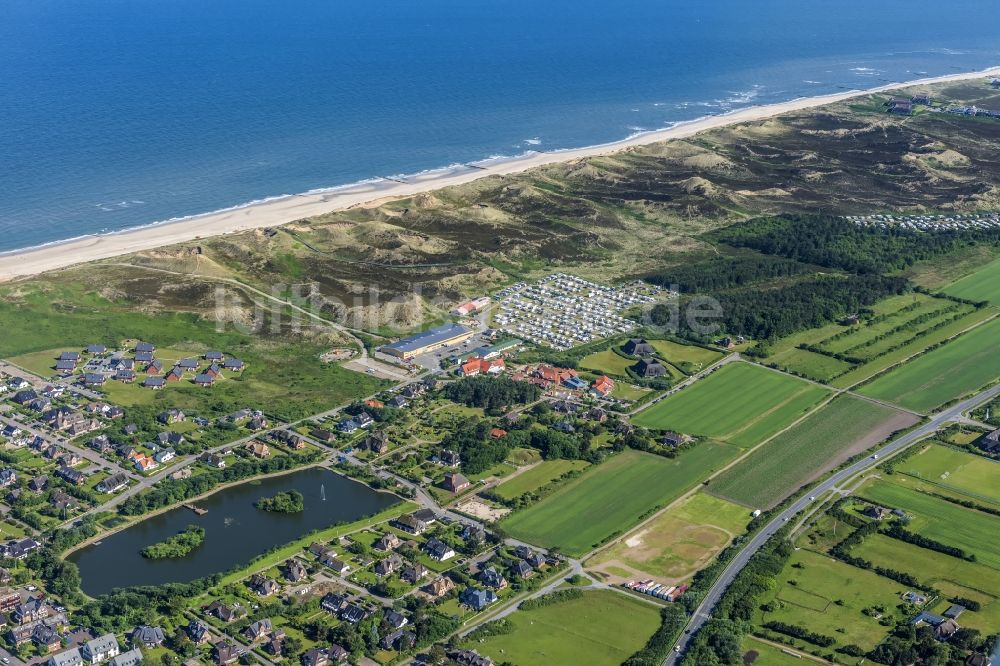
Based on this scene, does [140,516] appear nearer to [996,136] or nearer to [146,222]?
[146,222]

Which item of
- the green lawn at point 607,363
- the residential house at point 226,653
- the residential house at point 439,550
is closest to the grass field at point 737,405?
the green lawn at point 607,363

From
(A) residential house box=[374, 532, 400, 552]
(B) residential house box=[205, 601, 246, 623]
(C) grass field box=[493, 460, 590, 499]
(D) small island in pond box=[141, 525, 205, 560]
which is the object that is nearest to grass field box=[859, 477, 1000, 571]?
(C) grass field box=[493, 460, 590, 499]

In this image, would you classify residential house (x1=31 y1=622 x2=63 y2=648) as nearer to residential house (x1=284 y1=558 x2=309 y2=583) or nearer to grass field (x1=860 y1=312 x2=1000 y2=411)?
residential house (x1=284 y1=558 x2=309 y2=583)

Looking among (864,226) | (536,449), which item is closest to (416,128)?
(864,226)

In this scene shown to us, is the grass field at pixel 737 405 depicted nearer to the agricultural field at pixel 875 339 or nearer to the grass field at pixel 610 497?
the grass field at pixel 610 497

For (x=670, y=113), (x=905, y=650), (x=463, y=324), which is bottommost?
(x=905, y=650)

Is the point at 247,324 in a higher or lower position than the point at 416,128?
lower

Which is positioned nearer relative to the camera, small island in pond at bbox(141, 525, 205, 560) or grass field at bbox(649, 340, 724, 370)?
small island in pond at bbox(141, 525, 205, 560)
